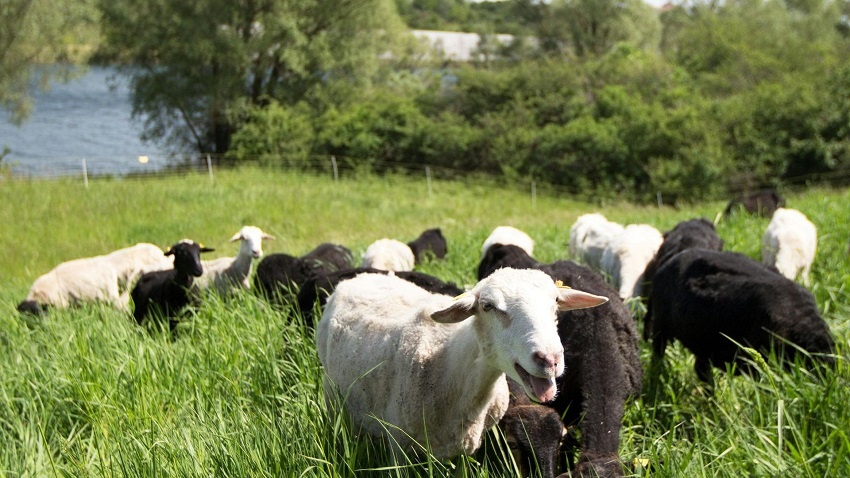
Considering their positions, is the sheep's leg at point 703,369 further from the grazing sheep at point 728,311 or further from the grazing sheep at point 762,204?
the grazing sheep at point 762,204

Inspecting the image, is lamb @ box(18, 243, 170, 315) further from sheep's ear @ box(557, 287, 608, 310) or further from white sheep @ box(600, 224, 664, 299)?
sheep's ear @ box(557, 287, 608, 310)

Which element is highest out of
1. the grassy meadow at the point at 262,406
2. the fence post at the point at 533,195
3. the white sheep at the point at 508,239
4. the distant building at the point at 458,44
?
the distant building at the point at 458,44

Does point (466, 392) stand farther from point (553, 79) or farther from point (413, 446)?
point (553, 79)

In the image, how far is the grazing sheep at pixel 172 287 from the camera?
813 centimetres

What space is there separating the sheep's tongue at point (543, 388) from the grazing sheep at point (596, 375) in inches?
27.0

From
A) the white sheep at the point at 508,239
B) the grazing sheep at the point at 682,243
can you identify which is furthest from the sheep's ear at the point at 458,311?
the white sheep at the point at 508,239

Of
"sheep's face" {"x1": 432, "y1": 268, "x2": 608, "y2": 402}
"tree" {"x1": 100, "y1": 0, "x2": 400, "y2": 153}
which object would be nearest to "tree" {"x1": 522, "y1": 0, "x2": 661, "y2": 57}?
"tree" {"x1": 100, "y1": 0, "x2": 400, "y2": 153}

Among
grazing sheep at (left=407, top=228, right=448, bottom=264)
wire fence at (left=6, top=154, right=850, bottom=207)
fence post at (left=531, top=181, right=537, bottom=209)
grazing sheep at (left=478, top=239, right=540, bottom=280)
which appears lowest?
fence post at (left=531, top=181, right=537, bottom=209)

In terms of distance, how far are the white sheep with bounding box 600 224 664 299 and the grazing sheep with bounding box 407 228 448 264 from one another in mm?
2664

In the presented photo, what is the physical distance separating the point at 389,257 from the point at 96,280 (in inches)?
147

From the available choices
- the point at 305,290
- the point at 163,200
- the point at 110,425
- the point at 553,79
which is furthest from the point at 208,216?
the point at 553,79

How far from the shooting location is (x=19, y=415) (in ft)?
18.1

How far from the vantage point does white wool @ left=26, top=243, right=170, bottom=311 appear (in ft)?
30.3

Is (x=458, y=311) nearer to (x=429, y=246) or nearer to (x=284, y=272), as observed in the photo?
(x=284, y=272)
